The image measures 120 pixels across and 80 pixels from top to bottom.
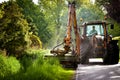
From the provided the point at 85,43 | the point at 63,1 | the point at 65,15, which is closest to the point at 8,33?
the point at 85,43

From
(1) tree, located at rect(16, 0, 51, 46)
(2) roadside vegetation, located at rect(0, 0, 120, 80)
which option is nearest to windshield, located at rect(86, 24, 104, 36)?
(2) roadside vegetation, located at rect(0, 0, 120, 80)

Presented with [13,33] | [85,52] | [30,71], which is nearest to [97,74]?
[30,71]

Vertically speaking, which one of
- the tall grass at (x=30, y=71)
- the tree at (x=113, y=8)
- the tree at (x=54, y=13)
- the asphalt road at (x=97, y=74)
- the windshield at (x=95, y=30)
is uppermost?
the tree at (x=54, y=13)

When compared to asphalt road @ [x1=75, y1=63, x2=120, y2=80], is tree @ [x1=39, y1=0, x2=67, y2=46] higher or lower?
higher

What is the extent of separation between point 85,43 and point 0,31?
8821mm

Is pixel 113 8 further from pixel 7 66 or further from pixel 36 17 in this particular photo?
pixel 36 17

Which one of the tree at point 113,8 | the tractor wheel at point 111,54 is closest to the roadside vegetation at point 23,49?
the tree at point 113,8

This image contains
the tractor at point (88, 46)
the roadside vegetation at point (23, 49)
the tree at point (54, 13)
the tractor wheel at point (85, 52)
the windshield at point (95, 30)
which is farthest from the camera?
the tree at point (54, 13)

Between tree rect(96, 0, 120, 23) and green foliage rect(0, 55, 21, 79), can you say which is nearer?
green foliage rect(0, 55, 21, 79)

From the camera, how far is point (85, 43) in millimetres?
22125

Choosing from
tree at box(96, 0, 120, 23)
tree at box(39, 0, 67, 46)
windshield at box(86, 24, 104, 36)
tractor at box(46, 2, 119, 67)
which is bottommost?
tractor at box(46, 2, 119, 67)

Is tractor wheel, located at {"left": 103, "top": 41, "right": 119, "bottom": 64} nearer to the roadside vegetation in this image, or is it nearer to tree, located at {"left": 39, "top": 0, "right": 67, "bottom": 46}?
the roadside vegetation

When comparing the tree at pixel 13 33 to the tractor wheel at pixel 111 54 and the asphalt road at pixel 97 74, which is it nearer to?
the tractor wheel at pixel 111 54

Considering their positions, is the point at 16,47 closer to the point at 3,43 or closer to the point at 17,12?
the point at 3,43
